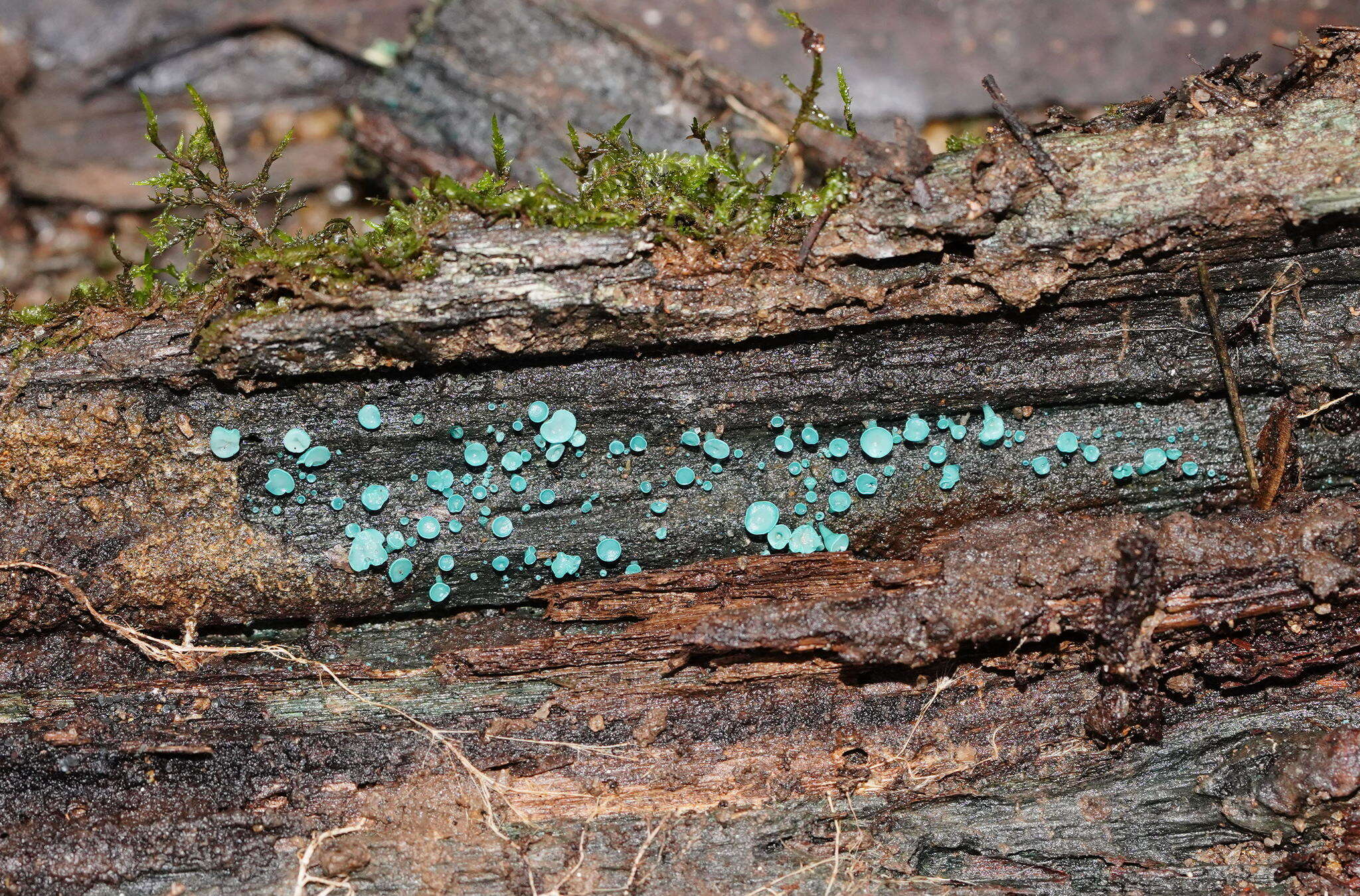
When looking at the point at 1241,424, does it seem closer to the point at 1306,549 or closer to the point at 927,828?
the point at 1306,549

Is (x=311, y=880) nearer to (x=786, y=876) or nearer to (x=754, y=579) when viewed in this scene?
(x=786, y=876)

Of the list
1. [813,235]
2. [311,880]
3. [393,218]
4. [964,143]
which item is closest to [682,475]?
[813,235]

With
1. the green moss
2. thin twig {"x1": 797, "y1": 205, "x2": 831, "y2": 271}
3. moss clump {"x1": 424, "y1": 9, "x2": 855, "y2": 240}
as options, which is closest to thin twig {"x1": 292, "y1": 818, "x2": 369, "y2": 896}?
moss clump {"x1": 424, "y1": 9, "x2": 855, "y2": 240}

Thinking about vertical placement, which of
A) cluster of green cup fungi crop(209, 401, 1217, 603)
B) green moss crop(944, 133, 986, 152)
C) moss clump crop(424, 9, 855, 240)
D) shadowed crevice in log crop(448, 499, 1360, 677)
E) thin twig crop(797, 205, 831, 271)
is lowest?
shadowed crevice in log crop(448, 499, 1360, 677)

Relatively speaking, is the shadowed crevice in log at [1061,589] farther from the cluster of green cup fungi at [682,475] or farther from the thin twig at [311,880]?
the thin twig at [311,880]

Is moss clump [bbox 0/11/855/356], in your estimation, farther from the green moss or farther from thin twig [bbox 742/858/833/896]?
thin twig [bbox 742/858/833/896]

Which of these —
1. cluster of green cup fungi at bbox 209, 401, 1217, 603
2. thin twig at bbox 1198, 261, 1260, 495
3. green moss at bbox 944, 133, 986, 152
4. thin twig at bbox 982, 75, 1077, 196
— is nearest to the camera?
thin twig at bbox 982, 75, 1077, 196
